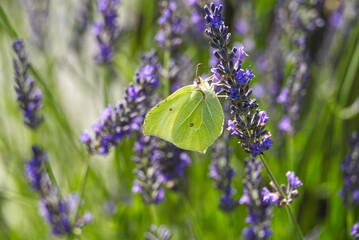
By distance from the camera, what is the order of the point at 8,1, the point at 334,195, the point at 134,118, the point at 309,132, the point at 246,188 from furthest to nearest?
the point at 8,1, the point at 309,132, the point at 334,195, the point at 134,118, the point at 246,188

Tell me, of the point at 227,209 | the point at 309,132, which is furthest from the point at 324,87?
the point at 227,209

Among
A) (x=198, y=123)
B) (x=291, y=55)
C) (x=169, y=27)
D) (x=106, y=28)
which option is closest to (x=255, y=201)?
(x=198, y=123)

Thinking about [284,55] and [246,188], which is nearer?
[246,188]

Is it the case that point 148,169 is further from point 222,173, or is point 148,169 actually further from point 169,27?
point 169,27

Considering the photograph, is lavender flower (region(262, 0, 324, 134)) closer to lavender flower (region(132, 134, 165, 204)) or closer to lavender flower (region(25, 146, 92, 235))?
lavender flower (region(132, 134, 165, 204))

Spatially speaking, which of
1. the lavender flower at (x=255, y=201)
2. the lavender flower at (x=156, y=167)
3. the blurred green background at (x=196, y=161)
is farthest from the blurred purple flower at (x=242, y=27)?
the lavender flower at (x=255, y=201)

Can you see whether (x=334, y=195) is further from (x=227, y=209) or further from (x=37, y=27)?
(x=37, y=27)
